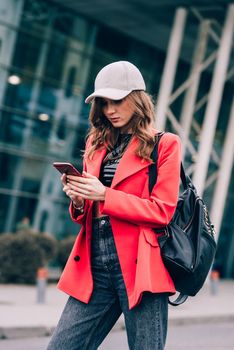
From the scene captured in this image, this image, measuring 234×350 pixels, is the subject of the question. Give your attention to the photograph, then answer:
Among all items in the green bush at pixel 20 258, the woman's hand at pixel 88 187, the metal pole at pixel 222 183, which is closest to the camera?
the woman's hand at pixel 88 187

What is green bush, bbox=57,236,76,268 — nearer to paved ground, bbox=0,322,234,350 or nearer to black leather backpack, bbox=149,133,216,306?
paved ground, bbox=0,322,234,350

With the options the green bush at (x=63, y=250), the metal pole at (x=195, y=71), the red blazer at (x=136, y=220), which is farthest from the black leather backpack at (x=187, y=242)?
the metal pole at (x=195, y=71)

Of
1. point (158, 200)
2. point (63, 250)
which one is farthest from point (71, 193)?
point (63, 250)

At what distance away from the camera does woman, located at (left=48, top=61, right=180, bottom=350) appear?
3418 millimetres

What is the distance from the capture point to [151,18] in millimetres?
24797

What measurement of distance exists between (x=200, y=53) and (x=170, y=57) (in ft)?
2.95

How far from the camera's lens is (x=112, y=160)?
367 centimetres

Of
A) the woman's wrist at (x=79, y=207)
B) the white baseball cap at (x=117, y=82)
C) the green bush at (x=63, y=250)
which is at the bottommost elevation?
the green bush at (x=63, y=250)

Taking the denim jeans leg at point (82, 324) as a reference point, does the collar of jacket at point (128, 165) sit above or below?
above

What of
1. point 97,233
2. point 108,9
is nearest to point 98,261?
point 97,233

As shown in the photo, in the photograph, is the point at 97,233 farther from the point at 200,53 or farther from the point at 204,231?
the point at 200,53

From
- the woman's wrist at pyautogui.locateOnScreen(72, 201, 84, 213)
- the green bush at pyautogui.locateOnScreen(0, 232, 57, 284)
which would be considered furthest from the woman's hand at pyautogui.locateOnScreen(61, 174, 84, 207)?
the green bush at pyautogui.locateOnScreen(0, 232, 57, 284)

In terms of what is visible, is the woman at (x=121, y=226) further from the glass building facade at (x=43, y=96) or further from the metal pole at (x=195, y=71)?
the metal pole at (x=195, y=71)

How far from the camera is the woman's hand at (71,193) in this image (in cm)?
347
